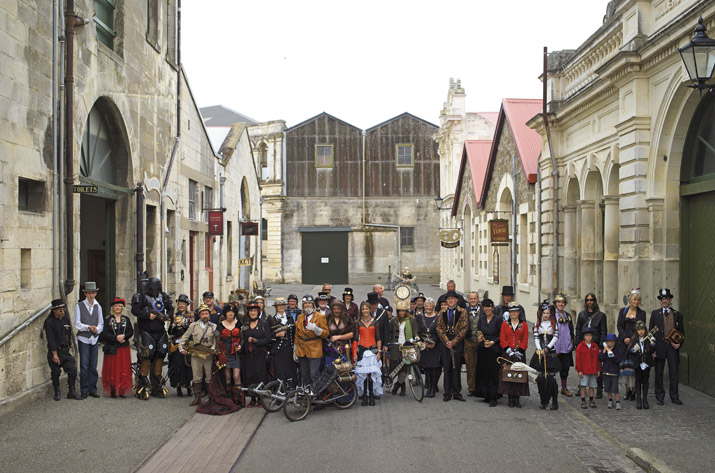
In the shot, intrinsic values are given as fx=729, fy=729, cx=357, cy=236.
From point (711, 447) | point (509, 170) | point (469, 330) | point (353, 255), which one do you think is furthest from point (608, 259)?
point (353, 255)

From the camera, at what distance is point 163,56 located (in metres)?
17.6

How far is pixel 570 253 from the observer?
56.3 ft

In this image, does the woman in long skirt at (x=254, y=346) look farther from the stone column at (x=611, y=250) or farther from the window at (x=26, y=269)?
the stone column at (x=611, y=250)

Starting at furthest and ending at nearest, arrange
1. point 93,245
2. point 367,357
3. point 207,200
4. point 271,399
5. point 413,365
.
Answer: point 207,200
point 93,245
point 413,365
point 367,357
point 271,399

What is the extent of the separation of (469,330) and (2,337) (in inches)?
262

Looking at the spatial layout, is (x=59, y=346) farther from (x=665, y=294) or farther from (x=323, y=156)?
(x=323, y=156)

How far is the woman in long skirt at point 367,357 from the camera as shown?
1096cm

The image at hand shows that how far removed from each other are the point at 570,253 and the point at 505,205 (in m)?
7.47

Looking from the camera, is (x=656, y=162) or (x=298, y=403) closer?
(x=298, y=403)

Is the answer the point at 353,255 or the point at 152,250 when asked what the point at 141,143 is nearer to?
the point at 152,250

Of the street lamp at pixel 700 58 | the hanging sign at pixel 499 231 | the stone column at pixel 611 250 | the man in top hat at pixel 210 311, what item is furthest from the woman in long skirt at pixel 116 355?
the hanging sign at pixel 499 231

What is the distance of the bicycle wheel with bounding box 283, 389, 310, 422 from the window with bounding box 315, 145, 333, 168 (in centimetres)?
3847

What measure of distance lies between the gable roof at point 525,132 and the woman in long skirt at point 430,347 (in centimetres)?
922

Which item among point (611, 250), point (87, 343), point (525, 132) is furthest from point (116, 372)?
point (525, 132)
